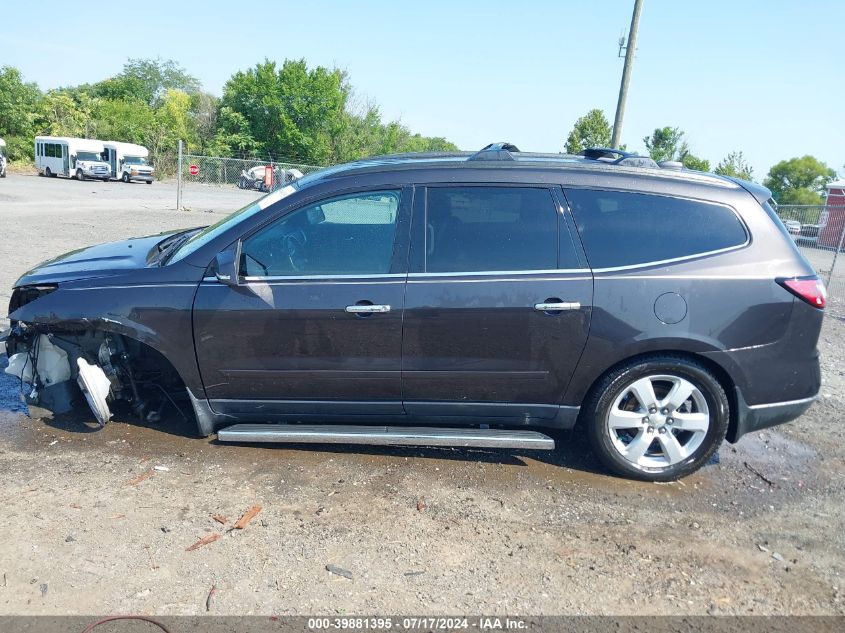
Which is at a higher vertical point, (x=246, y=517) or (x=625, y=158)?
(x=625, y=158)

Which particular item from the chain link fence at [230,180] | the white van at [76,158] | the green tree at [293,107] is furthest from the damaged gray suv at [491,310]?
the green tree at [293,107]

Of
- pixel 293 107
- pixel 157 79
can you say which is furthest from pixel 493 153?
pixel 157 79

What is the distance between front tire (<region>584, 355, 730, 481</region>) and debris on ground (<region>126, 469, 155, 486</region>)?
2670mm

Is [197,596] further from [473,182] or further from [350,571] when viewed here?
[473,182]

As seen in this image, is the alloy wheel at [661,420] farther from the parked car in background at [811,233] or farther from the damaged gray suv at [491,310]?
the parked car in background at [811,233]

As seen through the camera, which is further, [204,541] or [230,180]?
[230,180]

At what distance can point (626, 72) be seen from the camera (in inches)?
523

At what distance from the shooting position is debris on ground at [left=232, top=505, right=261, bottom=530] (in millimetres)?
3400

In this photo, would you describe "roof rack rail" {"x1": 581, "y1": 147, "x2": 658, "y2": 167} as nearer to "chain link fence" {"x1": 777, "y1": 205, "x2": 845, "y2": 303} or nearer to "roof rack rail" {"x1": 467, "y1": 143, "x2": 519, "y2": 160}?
"roof rack rail" {"x1": 467, "y1": 143, "x2": 519, "y2": 160}

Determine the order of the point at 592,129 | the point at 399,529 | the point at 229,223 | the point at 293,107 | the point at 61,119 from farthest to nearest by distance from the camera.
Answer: the point at 61,119, the point at 293,107, the point at 592,129, the point at 229,223, the point at 399,529

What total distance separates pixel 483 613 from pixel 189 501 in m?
1.77

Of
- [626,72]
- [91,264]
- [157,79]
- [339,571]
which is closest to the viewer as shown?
[339,571]

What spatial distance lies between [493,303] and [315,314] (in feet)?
3.45

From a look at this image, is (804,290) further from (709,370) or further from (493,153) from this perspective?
(493,153)
